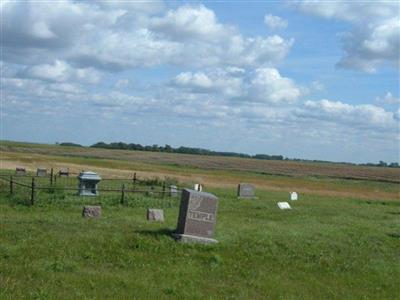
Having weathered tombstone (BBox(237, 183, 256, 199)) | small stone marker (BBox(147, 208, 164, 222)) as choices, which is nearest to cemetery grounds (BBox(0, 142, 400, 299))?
small stone marker (BBox(147, 208, 164, 222))

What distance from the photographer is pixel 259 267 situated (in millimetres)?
13703

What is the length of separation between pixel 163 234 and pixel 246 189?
21317 mm

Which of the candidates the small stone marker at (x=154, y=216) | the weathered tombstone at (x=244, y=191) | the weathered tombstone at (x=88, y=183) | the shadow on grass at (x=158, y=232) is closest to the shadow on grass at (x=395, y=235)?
the small stone marker at (x=154, y=216)

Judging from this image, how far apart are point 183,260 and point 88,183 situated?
16.7 metres

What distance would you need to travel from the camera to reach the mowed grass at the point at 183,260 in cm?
1088

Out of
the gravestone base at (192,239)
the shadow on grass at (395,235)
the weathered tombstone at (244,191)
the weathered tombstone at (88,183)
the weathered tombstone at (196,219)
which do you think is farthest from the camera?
the weathered tombstone at (244,191)

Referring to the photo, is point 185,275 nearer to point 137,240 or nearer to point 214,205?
point 137,240

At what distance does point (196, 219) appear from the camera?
15781mm

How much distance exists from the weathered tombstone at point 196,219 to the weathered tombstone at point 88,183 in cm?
1377

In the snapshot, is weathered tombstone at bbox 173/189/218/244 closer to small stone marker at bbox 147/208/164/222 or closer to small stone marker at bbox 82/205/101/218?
small stone marker at bbox 147/208/164/222

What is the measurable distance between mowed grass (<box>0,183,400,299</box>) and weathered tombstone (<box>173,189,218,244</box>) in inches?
17.0

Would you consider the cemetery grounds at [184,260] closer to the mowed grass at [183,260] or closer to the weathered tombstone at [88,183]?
the mowed grass at [183,260]

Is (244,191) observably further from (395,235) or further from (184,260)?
(184,260)

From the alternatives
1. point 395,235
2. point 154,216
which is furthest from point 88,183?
point 395,235
